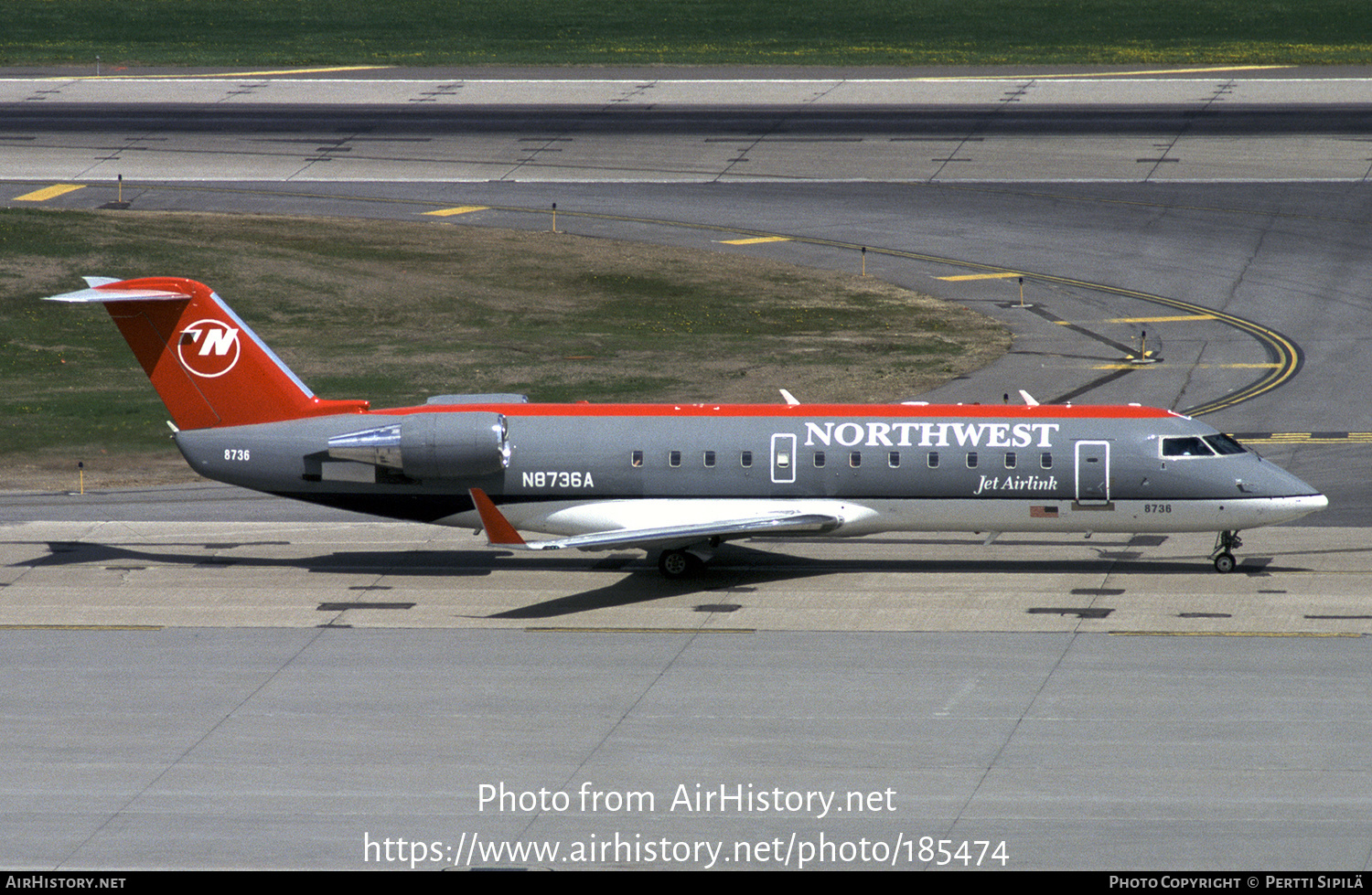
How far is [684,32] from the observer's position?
4190 inches

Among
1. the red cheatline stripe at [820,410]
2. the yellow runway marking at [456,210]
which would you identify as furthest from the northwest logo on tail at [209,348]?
the yellow runway marking at [456,210]

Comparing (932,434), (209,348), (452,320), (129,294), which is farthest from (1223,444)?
(452,320)

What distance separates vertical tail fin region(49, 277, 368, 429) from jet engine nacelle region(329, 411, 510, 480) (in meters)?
1.51

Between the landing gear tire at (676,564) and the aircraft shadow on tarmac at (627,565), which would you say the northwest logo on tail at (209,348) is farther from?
the landing gear tire at (676,564)

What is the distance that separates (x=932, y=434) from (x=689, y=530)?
217 inches

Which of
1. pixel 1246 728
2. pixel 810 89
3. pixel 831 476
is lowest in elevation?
pixel 1246 728

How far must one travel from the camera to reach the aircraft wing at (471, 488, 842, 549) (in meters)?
32.0

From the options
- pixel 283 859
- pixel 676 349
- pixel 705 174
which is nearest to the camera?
pixel 283 859

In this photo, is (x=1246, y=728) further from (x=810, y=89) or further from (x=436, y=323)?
(x=810, y=89)

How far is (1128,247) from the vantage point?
65375mm

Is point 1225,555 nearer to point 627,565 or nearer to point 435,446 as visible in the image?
point 627,565

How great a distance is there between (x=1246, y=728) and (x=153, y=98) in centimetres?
7909

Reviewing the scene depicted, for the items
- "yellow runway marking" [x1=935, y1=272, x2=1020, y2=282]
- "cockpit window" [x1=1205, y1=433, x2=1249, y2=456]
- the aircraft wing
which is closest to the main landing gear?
"cockpit window" [x1=1205, y1=433, x2=1249, y2=456]

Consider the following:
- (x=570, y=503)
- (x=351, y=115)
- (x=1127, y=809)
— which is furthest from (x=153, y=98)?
(x=1127, y=809)
